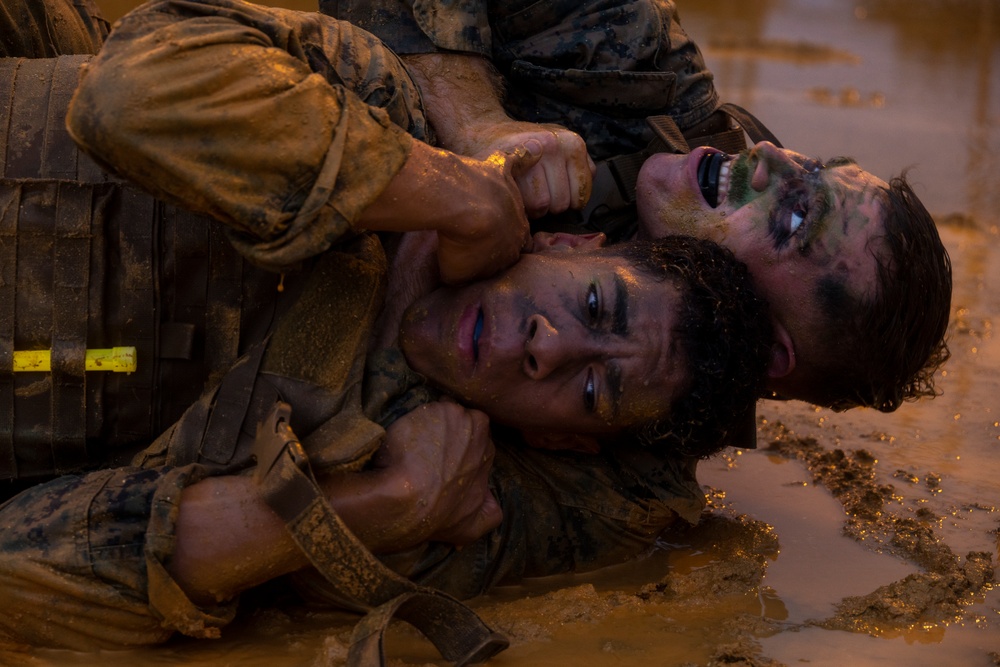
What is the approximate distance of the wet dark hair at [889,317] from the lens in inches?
124

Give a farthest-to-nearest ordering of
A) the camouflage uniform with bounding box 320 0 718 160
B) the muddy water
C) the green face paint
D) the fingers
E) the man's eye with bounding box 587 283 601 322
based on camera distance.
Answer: the camouflage uniform with bounding box 320 0 718 160, the green face paint, the fingers, the man's eye with bounding box 587 283 601 322, the muddy water

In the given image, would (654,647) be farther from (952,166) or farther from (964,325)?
(952,166)

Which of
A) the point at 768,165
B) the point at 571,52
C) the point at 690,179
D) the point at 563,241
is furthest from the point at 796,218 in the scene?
the point at 571,52

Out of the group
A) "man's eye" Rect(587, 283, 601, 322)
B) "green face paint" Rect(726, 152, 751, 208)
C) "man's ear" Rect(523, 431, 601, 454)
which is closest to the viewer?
"man's eye" Rect(587, 283, 601, 322)

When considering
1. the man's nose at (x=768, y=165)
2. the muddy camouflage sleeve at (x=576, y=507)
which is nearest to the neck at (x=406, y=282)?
the muddy camouflage sleeve at (x=576, y=507)

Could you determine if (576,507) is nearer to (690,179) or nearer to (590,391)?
(590,391)

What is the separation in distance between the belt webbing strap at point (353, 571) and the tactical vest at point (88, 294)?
40 cm

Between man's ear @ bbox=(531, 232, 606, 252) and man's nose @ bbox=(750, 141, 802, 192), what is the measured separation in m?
0.43

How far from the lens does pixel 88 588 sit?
2.57 m

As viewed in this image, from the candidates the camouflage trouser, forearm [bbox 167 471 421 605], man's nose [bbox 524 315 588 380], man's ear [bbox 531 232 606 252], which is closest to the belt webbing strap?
forearm [bbox 167 471 421 605]

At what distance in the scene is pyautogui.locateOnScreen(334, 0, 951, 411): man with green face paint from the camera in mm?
3145

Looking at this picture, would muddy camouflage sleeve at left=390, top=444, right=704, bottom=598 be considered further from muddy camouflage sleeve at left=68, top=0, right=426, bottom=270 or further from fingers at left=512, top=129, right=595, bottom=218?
muddy camouflage sleeve at left=68, top=0, right=426, bottom=270

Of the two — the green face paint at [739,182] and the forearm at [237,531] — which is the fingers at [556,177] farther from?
the forearm at [237,531]

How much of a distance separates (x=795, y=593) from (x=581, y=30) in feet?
5.52
